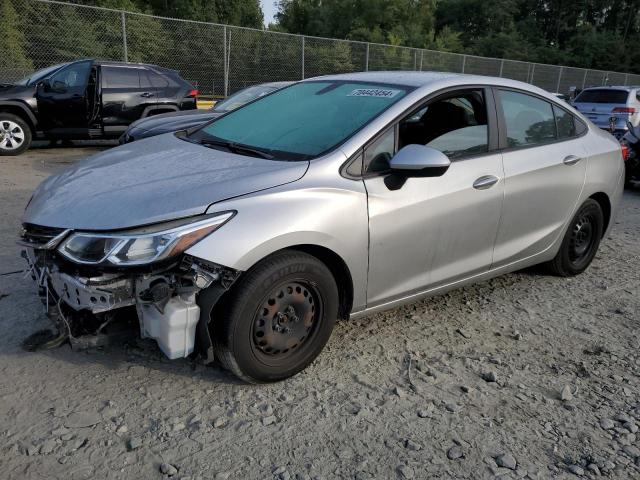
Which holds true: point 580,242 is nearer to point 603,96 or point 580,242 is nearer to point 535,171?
point 535,171

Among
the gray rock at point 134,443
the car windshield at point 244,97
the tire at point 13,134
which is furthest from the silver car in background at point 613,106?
the gray rock at point 134,443

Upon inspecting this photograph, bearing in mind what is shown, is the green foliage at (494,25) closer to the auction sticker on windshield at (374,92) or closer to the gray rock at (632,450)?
the auction sticker on windshield at (374,92)

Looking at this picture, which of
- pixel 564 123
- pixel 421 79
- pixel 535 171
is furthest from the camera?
pixel 564 123

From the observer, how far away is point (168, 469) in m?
2.36

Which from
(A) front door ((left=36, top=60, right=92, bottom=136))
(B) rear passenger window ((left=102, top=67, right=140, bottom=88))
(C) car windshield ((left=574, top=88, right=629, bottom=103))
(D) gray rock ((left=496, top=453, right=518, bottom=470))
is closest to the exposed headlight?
(D) gray rock ((left=496, top=453, right=518, bottom=470))

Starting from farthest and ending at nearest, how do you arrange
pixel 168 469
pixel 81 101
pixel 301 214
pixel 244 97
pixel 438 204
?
pixel 81 101 < pixel 244 97 < pixel 438 204 < pixel 301 214 < pixel 168 469

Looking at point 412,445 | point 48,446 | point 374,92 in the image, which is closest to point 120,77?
point 374,92

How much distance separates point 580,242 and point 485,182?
1.70 m

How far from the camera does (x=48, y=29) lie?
12609mm

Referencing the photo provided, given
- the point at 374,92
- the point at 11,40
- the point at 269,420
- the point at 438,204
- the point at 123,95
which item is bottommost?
the point at 269,420

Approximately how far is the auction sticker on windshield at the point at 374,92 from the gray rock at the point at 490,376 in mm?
1759

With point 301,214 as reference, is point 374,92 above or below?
above

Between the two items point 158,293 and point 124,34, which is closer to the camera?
point 158,293

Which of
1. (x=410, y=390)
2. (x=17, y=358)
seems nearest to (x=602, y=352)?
(x=410, y=390)
